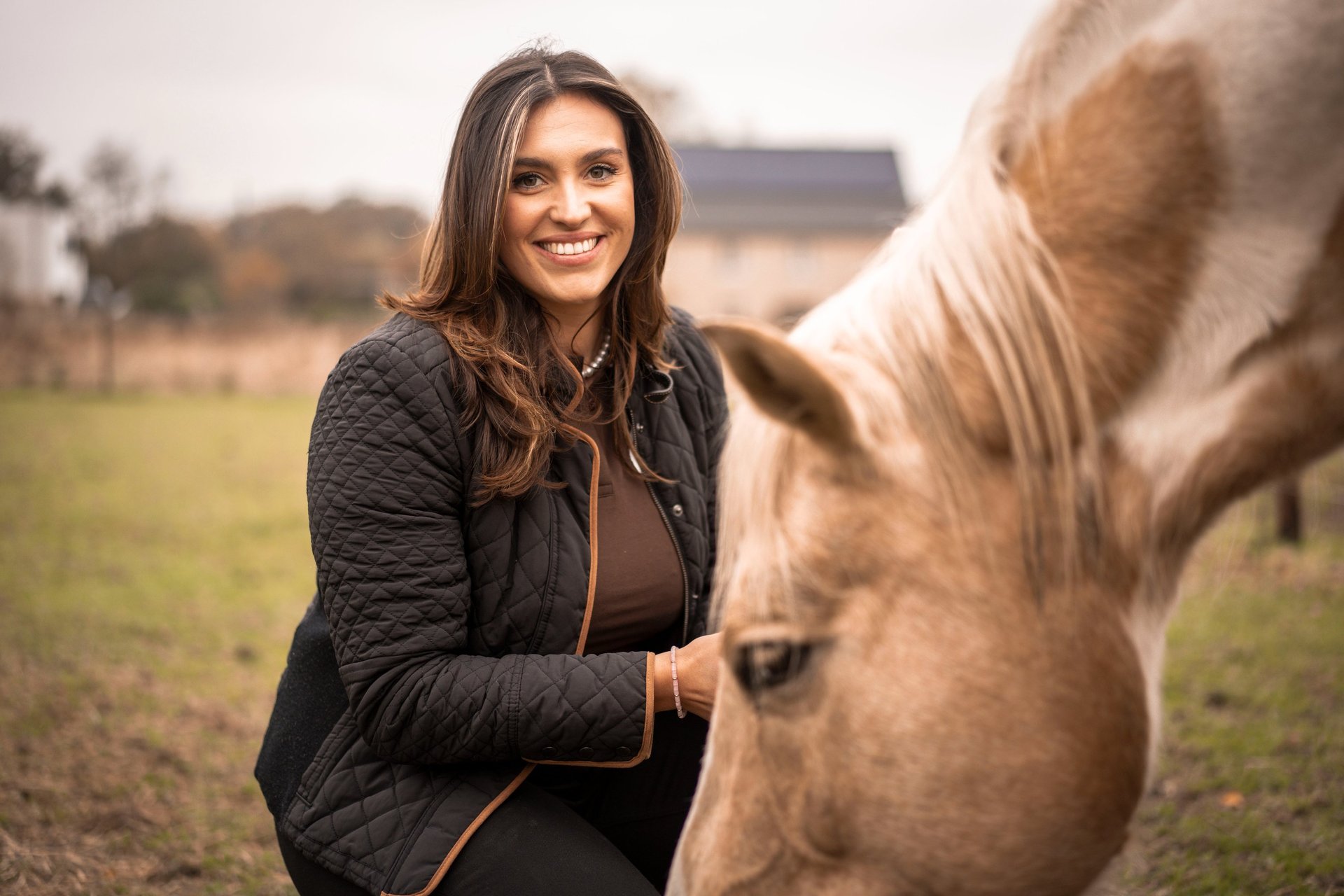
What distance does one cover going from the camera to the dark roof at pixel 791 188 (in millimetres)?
35531

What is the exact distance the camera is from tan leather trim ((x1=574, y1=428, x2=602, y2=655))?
191 centimetres

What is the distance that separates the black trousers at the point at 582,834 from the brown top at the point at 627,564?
326 mm

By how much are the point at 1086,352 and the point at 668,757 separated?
1498mm

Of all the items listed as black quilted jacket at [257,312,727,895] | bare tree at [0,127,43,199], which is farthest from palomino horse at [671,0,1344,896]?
bare tree at [0,127,43,199]

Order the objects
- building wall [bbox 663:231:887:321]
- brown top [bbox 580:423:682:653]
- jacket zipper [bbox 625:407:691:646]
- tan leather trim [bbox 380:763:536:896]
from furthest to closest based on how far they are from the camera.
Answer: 1. building wall [bbox 663:231:887:321]
2. jacket zipper [bbox 625:407:691:646]
3. brown top [bbox 580:423:682:653]
4. tan leather trim [bbox 380:763:536:896]

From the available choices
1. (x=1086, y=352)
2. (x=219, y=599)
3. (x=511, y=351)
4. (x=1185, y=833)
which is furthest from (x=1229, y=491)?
(x=219, y=599)

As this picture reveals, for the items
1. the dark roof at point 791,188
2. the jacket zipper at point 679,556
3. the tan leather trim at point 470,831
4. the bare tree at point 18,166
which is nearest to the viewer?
the tan leather trim at point 470,831

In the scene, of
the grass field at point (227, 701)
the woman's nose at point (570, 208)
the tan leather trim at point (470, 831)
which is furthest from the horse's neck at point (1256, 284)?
the tan leather trim at point (470, 831)

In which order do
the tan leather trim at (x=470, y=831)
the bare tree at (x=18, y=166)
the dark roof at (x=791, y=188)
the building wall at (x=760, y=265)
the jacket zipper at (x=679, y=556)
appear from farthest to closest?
the dark roof at (x=791, y=188) < the building wall at (x=760, y=265) < the bare tree at (x=18, y=166) < the jacket zipper at (x=679, y=556) < the tan leather trim at (x=470, y=831)

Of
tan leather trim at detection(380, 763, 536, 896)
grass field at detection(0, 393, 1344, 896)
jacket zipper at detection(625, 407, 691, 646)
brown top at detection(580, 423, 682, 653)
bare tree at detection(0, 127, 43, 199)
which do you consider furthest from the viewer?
bare tree at detection(0, 127, 43, 199)

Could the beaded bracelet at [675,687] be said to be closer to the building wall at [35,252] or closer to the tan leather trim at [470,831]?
the tan leather trim at [470,831]

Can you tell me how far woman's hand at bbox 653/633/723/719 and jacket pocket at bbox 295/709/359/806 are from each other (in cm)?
62

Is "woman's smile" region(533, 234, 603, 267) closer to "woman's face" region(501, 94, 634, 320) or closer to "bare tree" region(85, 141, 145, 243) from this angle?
"woman's face" region(501, 94, 634, 320)

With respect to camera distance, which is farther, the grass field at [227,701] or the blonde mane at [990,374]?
the grass field at [227,701]
